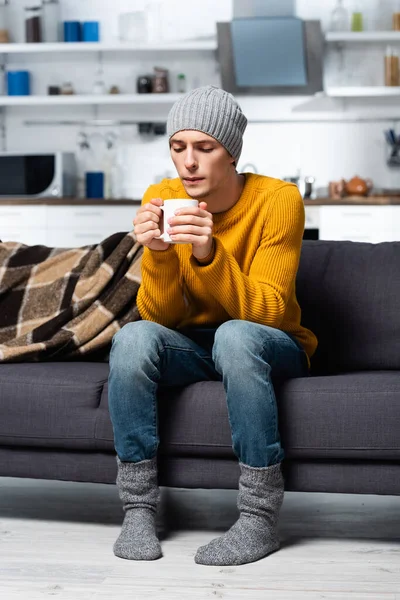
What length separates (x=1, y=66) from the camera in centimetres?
573

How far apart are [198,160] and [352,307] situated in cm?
72

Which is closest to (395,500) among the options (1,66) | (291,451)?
(291,451)

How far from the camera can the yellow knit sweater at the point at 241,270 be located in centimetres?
193

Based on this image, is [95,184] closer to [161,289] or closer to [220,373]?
[161,289]

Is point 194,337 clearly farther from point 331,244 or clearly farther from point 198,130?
point 331,244

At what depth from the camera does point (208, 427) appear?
203cm

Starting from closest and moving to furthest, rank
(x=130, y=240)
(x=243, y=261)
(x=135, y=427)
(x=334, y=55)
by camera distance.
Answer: (x=135, y=427)
(x=243, y=261)
(x=130, y=240)
(x=334, y=55)

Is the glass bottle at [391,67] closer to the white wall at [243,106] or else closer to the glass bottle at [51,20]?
the white wall at [243,106]

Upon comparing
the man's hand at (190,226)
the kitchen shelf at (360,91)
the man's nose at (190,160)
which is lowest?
the man's hand at (190,226)

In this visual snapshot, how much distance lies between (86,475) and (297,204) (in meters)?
0.79

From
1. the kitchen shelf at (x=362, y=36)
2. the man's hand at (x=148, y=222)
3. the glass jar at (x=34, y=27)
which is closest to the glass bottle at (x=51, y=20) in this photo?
the glass jar at (x=34, y=27)

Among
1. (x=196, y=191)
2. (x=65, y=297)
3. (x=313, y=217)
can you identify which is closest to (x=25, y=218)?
(x=313, y=217)

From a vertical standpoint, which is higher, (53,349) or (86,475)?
(53,349)

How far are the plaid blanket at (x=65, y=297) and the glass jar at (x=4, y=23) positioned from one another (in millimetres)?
3231
